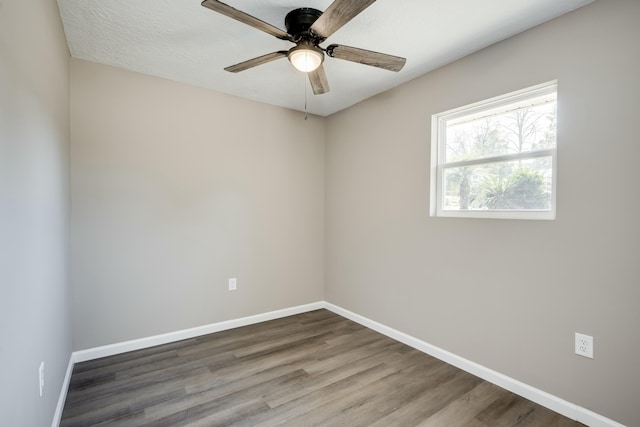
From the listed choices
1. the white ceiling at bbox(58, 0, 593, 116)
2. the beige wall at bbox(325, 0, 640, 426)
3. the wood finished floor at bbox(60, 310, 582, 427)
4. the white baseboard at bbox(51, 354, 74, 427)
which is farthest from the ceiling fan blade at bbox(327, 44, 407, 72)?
the white baseboard at bbox(51, 354, 74, 427)

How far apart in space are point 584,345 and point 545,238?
654 mm

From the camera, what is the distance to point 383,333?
3.06 meters

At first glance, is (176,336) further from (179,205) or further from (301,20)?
A: (301,20)

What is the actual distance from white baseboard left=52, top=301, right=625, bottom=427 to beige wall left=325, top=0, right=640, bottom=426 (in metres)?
0.05

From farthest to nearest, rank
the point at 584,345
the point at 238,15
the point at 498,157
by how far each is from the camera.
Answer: the point at 498,157, the point at 584,345, the point at 238,15

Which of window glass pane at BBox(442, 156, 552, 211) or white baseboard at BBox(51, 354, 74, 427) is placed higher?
window glass pane at BBox(442, 156, 552, 211)

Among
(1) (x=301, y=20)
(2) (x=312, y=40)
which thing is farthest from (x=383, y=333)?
(1) (x=301, y=20)

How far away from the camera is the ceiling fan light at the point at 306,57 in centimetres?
181

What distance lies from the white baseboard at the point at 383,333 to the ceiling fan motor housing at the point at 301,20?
262 cm

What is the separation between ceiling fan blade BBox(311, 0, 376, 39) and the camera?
55.0 inches

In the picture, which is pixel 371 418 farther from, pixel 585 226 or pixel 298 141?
pixel 298 141

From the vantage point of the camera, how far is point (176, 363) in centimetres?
246

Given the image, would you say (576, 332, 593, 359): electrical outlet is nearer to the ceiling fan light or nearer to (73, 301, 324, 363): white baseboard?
the ceiling fan light

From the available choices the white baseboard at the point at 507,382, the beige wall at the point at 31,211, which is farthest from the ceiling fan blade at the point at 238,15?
the white baseboard at the point at 507,382
